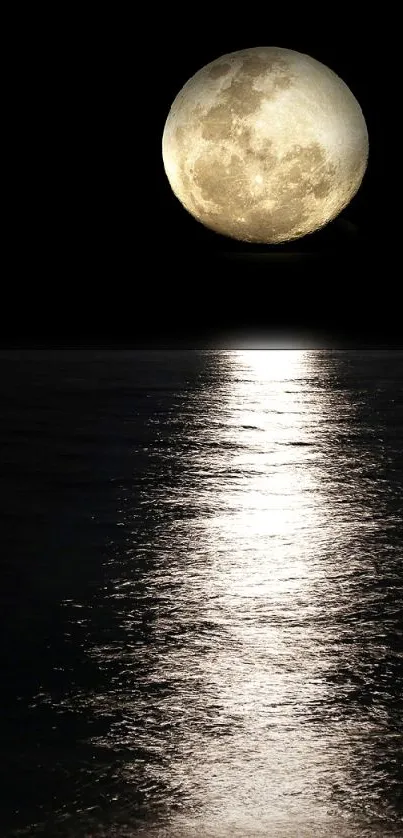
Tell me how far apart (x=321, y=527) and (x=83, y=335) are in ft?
57.2

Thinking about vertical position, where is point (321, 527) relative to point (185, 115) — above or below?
below

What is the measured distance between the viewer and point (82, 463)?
11430 mm

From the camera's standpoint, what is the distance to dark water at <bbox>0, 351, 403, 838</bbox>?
180 inches

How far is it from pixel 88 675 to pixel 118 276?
26943 millimetres

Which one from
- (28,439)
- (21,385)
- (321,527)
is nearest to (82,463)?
(28,439)

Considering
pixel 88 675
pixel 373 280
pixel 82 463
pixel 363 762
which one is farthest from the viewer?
pixel 373 280

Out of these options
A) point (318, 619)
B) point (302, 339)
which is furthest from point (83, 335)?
point (318, 619)

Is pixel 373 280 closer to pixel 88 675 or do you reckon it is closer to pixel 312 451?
pixel 312 451

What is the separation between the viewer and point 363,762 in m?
4.84

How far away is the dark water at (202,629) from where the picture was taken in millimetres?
4566

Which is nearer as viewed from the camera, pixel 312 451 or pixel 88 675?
pixel 88 675

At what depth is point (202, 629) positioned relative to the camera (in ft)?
21.2

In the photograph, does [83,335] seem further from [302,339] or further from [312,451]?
[312,451]

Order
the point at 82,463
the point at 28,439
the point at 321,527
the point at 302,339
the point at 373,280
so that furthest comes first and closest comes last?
the point at 373,280
the point at 302,339
the point at 28,439
the point at 82,463
the point at 321,527
